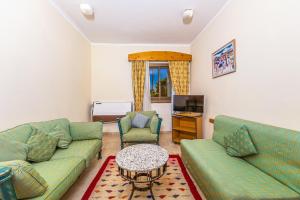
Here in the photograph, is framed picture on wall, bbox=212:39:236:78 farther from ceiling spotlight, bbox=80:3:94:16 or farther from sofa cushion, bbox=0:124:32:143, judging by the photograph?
sofa cushion, bbox=0:124:32:143

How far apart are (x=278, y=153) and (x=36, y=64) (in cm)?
307

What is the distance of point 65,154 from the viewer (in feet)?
6.95

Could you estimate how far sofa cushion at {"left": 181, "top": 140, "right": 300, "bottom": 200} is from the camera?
1.23m

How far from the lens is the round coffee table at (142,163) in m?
1.74

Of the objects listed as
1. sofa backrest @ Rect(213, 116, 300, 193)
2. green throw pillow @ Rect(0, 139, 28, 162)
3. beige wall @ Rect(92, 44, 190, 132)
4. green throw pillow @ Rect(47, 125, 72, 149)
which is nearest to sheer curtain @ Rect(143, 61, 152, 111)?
beige wall @ Rect(92, 44, 190, 132)

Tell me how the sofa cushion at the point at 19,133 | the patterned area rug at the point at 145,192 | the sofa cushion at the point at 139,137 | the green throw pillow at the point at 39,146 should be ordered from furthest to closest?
1. the sofa cushion at the point at 139,137
2. the patterned area rug at the point at 145,192
3. the green throw pillow at the point at 39,146
4. the sofa cushion at the point at 19,133

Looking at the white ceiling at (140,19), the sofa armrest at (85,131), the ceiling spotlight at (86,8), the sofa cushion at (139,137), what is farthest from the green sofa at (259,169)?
the ceiling spotlight at (86,8)

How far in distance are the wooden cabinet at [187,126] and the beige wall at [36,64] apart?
7.75 feet

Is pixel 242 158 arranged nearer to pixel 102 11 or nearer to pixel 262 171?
pixel 262 171

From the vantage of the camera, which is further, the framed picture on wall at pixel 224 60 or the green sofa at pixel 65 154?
the framed picture on wall at pixel 224 60

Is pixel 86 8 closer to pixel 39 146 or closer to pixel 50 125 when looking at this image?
pixel 50 125

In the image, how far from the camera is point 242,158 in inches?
74.5

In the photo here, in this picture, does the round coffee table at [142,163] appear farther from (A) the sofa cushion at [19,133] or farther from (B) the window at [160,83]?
(B) the window at [160,83]

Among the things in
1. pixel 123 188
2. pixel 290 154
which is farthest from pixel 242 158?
pixel 123 188
